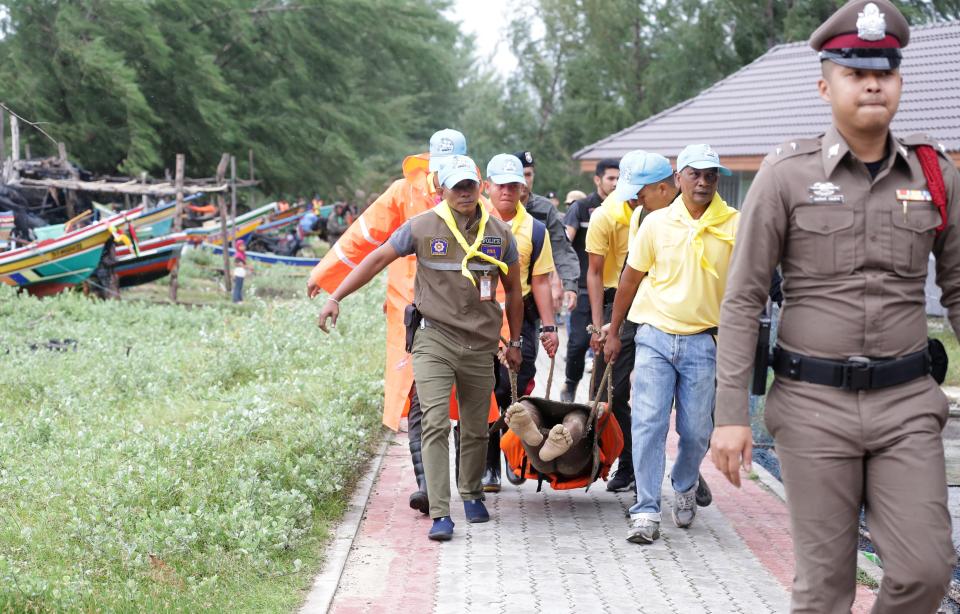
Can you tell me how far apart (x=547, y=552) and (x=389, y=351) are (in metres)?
1.67

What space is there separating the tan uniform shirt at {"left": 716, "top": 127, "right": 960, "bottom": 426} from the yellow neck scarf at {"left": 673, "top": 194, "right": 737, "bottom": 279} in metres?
2.39

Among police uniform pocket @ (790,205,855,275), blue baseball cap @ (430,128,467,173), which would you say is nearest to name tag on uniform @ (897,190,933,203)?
police uniform pocket @ (790,205,855,275)

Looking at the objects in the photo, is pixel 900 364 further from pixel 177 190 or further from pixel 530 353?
pixel 177 190

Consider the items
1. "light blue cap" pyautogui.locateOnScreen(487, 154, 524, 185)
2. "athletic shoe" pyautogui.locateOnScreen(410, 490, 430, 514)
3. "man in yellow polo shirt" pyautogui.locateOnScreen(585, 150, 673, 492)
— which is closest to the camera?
"athletic shoe" pyautogui.locateOnScreen(410, 490, 430, 514)

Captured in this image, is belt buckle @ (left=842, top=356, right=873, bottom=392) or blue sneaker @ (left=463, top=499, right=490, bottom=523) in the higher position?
belt buckle @ (left=842, top=356, right=873, bottom=392)

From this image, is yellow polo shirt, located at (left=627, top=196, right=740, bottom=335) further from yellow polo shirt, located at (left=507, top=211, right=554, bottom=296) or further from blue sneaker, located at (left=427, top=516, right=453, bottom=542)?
blue sneaker, located at (left=427, top=516, right=453, bottom=542)

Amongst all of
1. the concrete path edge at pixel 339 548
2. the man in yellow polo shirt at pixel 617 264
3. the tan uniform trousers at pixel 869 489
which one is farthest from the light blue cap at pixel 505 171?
the tan uniform trousers at pixel 869 489

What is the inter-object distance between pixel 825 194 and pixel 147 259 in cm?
2063

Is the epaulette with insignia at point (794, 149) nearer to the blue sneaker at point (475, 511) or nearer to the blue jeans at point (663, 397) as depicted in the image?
the blue jeans at point (663, 397)

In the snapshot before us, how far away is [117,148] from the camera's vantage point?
35.8 m

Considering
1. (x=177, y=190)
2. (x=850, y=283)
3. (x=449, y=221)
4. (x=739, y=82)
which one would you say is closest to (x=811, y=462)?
(x=850, y=283)

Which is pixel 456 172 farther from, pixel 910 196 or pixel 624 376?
pixel 910 196

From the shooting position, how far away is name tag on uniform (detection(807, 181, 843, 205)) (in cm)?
385

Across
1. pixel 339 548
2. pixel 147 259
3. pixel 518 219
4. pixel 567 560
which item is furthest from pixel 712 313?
pixel 147 259
